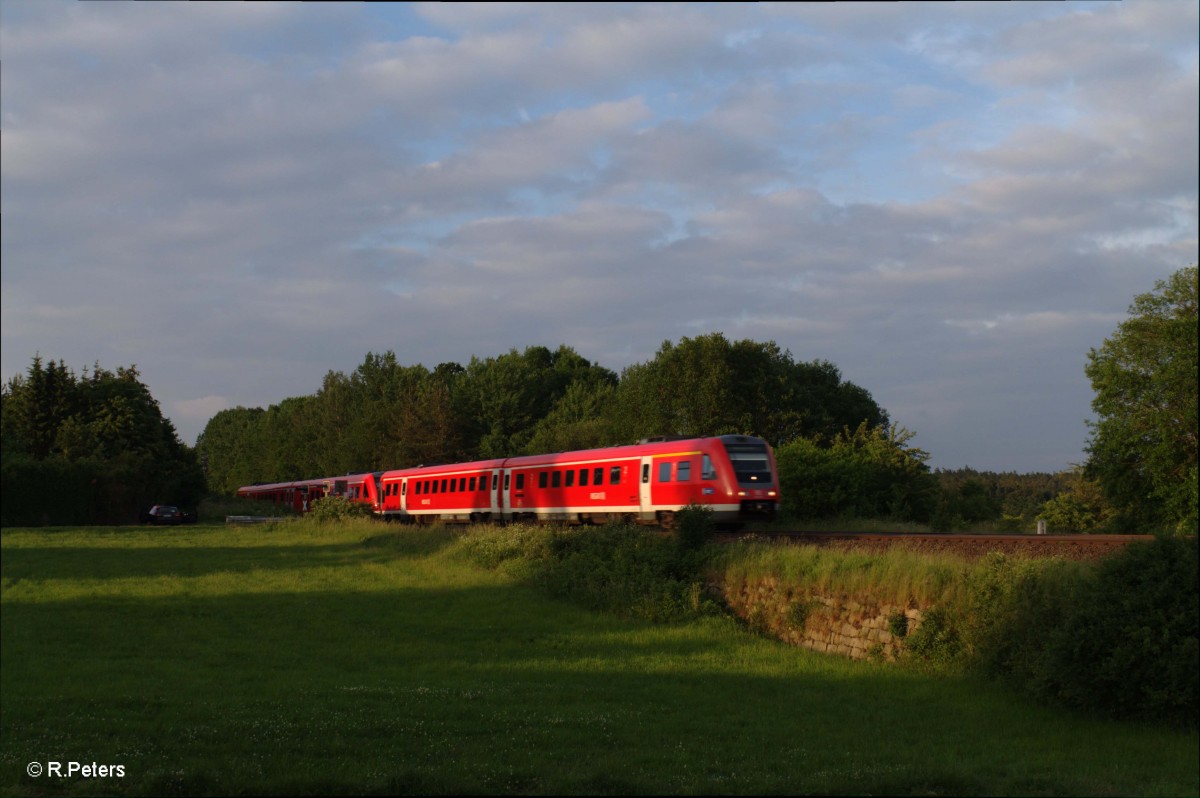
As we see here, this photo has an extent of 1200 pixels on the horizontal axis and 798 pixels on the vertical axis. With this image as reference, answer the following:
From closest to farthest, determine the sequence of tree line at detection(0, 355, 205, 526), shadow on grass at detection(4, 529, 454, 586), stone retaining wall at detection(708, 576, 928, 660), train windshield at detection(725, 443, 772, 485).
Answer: stone retaining wall at detection(708, 576, 928, 660), train windshield at detection(725, 443, 772, 485), shadow on grass at detection(4, 529, 454, 586), tree line at detection(0, 355, 205, 526)

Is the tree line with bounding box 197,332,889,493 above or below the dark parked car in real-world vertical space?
above

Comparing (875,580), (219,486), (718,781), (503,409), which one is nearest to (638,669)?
(875,580)

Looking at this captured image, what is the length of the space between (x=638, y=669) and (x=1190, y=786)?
9210 millimetres

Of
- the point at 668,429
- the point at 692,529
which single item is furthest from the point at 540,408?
the point at 692,529

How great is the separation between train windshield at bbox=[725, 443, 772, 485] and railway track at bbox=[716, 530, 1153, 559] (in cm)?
405

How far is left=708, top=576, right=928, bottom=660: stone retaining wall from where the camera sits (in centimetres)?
1738

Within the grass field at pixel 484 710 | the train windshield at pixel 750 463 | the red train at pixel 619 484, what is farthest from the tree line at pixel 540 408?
the grass field at pixel 484 710

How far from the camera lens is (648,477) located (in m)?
29.7

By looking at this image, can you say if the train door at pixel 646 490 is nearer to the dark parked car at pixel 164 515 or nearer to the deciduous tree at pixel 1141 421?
the deciduous tree at pixel 1141 421

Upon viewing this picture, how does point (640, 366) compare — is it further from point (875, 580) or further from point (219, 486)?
point (219, 486)

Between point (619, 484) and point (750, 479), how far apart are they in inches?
176

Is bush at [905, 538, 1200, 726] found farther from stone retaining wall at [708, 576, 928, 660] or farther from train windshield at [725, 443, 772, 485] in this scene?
train windshield at [725, 443, 772, 485]

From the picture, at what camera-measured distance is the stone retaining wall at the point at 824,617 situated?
57.0 ft

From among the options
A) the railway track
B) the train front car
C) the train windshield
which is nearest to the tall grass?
the railway track
